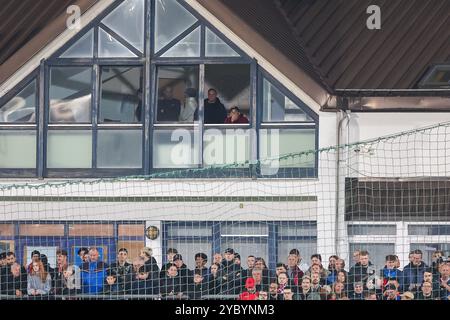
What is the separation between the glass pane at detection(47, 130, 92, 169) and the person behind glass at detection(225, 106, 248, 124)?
221 centimetres

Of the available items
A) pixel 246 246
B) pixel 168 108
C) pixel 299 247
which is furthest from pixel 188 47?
pixel 299 247

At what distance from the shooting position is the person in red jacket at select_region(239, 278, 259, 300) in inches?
763

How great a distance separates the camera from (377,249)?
2295cm

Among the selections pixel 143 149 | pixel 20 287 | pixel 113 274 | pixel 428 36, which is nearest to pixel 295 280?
pixel 113 274

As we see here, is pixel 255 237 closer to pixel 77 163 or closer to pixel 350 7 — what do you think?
pixel 77 163

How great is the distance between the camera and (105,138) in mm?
24531

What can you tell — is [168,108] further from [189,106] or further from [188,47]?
[188,47]

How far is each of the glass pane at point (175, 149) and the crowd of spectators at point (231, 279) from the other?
11.4 feet

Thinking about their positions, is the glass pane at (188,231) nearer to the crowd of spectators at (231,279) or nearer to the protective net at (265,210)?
the protective net at (265,210)

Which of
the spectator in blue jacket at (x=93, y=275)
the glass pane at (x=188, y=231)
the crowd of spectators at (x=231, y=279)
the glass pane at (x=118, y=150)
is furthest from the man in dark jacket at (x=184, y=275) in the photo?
the glass pane at (x=118, y=150)

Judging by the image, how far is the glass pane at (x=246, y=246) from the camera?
930 inches

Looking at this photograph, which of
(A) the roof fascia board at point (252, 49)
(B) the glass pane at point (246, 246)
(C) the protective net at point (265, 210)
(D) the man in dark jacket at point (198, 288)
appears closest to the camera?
(D) the man in dark jacket at point (198, 288)
